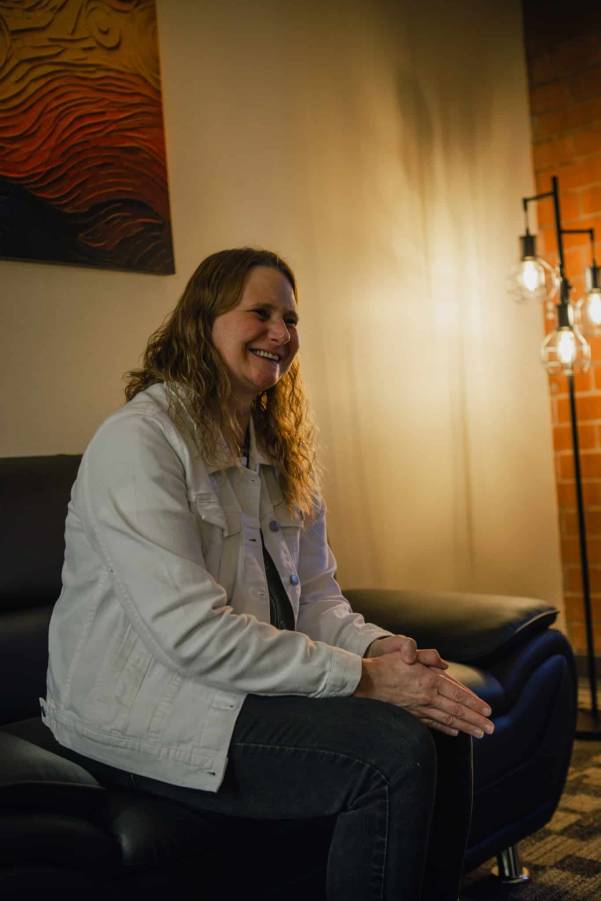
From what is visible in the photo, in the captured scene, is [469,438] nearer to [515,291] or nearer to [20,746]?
[515,291]

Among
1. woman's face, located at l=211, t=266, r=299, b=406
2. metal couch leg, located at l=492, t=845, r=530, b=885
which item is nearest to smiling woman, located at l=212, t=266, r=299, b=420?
woman's face, located at l=211, t=266, r=299, b=406

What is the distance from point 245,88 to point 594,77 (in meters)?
1.45

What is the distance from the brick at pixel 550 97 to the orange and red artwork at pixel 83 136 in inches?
69.5

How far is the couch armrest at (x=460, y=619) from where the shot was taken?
7.02 feet

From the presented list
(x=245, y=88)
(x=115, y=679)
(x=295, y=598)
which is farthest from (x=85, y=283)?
(x=115, y=679)

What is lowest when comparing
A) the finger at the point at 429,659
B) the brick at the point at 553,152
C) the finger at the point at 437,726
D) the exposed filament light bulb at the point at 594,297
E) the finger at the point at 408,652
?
the finger at the point at 437,726

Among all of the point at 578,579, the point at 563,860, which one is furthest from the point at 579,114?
the point at 563,860

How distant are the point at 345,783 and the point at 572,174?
2.85 m

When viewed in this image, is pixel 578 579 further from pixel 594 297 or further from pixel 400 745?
pixel 400 745

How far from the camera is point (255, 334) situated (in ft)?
5.75

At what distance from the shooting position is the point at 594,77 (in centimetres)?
358

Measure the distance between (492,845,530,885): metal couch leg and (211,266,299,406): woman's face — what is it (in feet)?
3.57

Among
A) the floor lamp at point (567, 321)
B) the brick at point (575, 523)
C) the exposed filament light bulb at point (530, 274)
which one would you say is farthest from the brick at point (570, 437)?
the exposed filament light bulb at point (530, 274)

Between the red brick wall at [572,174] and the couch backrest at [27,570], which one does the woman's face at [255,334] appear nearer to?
the couch backrest at [27,570]
